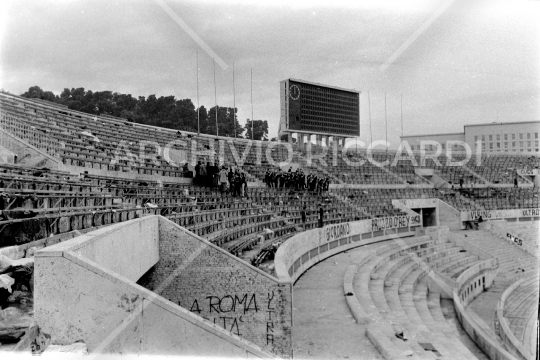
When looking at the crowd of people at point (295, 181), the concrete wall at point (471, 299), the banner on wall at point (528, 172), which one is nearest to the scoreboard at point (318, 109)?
the crowd of people at point (295, 181)

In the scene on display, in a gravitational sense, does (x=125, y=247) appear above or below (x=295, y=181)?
below

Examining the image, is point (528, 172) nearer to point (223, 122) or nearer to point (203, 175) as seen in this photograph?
point (223, 122)

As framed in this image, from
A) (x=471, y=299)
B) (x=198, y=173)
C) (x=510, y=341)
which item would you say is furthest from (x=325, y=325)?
(x=471, y=299)

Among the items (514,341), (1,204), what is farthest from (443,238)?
(1,204)

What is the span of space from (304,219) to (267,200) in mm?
1715

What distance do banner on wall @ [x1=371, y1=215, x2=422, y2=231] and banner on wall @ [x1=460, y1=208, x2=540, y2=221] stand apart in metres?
4.93

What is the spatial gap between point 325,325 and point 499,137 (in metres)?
44.0

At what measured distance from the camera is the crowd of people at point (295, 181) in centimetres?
2058

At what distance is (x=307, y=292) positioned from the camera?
418 inches

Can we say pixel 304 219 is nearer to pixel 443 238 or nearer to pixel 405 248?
pixel 405 248

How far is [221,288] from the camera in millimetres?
7789

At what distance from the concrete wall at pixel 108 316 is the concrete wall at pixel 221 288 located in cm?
296

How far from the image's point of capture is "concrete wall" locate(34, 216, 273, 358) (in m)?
4.25

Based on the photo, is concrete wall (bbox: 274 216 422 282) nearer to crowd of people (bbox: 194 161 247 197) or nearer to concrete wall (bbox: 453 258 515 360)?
crowd of people (bbox: 194 161 247 197)
